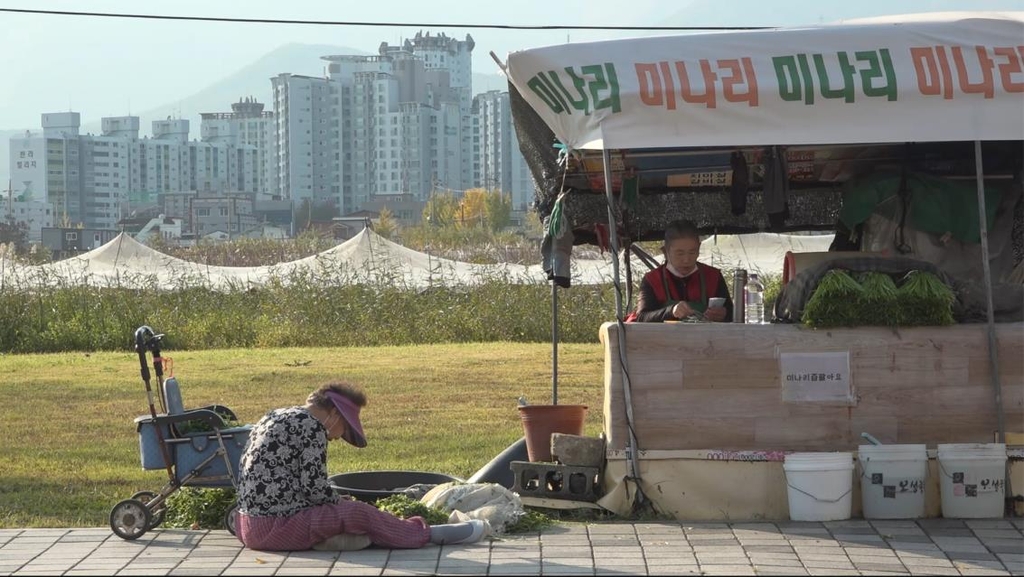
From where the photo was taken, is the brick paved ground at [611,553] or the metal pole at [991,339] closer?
the brick paved ground at [611,553]

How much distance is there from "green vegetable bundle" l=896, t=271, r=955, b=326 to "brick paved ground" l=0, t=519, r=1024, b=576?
1.15 meters

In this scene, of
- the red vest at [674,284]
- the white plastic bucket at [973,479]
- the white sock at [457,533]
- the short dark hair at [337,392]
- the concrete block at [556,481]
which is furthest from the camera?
the red vest at [674,284]

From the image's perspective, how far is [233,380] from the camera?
1716 centimetres

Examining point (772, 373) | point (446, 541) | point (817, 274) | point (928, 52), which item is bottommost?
point (446, 541)

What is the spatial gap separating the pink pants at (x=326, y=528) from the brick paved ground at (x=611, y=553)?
0.22 ft

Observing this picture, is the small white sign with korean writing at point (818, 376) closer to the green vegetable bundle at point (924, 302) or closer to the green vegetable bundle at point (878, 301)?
the green vegetable bundle at point (878, 301)

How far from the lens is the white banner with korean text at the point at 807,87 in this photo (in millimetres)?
7871

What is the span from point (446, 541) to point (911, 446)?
2691 millimetres

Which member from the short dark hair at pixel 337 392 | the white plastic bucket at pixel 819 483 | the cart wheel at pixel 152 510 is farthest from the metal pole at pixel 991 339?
the cart wheel at pixel 152 510

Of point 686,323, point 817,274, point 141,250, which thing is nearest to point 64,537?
point 686,323

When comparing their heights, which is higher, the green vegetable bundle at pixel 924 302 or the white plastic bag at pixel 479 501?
the green vegetable bundle at pixel 924 302

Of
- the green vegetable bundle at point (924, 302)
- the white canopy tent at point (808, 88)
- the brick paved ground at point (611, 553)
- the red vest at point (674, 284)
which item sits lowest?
the brick paved ground at point (611, 553)

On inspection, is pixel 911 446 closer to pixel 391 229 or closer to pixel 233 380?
pixel 233 380

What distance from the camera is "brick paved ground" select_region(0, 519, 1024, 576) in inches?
266
